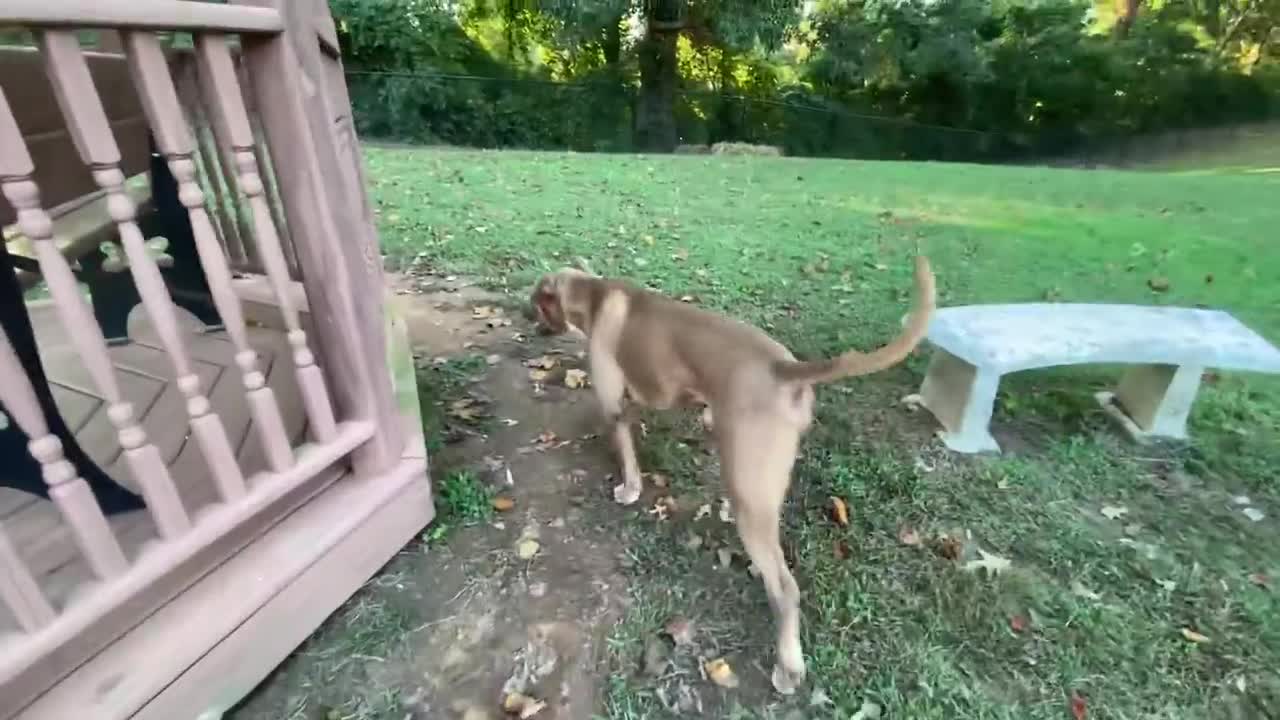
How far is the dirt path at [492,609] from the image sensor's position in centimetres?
236

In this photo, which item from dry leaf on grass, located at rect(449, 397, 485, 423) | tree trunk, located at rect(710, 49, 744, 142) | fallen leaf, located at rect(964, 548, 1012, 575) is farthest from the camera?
tree trunk, located at rect(710, 49, 744, 142)

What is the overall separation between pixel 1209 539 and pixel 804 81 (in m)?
17.7

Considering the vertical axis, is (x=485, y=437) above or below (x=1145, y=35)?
below

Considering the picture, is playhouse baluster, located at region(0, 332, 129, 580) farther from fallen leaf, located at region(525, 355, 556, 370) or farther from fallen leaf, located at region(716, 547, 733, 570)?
fallen leaf, located at region(525, 355, 556, 370)

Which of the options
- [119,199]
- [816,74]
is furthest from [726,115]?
[119,199]

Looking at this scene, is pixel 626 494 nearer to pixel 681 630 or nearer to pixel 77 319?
pixel 681 630

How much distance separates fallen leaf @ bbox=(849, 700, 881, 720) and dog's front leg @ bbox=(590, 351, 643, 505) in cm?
123

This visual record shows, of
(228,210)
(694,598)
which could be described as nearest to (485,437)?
(694,598)

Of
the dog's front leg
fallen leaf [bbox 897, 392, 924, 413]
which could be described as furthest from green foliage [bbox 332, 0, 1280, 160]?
the dog's front leg

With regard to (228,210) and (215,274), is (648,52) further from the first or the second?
(215,274)

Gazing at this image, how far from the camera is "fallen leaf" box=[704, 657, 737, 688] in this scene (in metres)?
2.43

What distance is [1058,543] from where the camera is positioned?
298 cm

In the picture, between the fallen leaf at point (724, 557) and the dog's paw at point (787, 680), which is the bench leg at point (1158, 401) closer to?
the fallen leaf at point (724, 557)

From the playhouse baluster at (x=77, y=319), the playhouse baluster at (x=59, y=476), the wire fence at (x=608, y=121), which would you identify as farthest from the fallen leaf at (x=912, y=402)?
the wire fence at (x=608, y=121)
